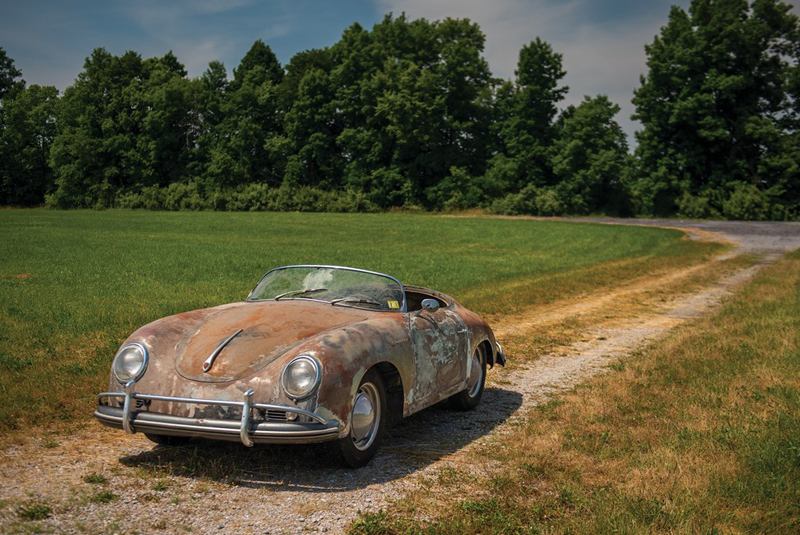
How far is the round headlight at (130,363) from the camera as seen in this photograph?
538 cm

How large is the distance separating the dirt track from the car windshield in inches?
49.6

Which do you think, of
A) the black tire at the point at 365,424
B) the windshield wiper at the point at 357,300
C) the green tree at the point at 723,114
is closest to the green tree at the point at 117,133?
the green tree at the point at 723,114

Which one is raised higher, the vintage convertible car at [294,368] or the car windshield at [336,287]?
the car windshield at [336,287]

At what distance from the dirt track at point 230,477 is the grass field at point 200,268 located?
144 cm

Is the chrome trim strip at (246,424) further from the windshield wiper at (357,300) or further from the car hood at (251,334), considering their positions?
the windshield wiper at (357,300)

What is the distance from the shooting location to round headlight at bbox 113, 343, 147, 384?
5379 millimetres

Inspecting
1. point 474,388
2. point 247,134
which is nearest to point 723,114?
point 247,134

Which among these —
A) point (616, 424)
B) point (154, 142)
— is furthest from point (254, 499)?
point (154, 142)

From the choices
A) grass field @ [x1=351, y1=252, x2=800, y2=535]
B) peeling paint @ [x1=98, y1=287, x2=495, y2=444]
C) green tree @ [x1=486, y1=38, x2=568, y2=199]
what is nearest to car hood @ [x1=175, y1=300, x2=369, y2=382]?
peeling paint @ [x1=98, y1=287, x2=495, y2=444]

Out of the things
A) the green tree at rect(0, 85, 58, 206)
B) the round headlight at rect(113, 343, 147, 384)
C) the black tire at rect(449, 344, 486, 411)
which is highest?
the green tree at rect(0, 85, 58, 206)

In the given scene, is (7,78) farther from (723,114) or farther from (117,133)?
(723,114)

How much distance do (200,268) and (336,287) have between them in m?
15.7

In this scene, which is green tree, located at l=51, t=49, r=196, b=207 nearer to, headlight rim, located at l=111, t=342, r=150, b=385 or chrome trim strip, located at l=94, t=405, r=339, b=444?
headlight rim, located at l=111, t=342, r=150, b=385

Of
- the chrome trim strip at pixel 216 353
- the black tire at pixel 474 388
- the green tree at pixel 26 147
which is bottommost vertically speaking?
the black tire at pixel 474 388
